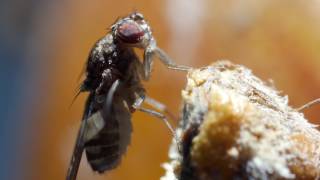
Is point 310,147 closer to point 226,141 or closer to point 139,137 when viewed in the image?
point 226,141

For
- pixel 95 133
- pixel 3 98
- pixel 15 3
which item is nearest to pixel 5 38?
pixel 15 3

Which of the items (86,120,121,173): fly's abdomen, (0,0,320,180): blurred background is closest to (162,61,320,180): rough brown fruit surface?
(86,120,121,173): fly's abdomen

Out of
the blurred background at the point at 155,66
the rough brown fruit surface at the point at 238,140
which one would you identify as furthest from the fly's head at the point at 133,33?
the rough brown fruit surface at the point at 238,140

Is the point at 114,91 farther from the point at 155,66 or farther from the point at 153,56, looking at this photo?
the point at 155,66

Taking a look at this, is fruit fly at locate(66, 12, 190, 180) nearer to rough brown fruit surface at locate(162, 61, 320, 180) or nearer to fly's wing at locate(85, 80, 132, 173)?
fly's wing at locate(85, 80, 132, 173)

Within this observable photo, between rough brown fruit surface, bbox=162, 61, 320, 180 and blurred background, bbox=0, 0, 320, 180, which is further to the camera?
blurred background, bbox=0, 0, 320, 180

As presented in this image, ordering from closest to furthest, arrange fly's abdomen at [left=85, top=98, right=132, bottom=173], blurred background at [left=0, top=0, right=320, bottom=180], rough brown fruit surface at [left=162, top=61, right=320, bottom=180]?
rough brown fruit surface at [left=162, top=61, right=320, bottom=180] → fly's abdomen at [left=85, top=98, right=132, bottom=173] → blurred background at [left=0, top=0, right=320, bottom=180]

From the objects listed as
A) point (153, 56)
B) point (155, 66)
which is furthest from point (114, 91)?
point (155, 66)
